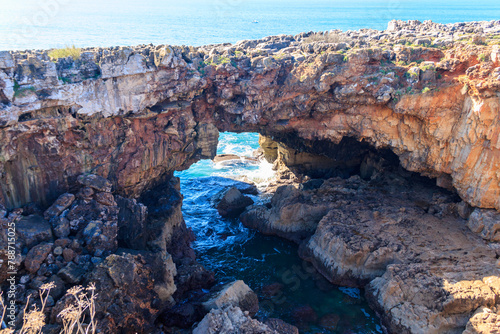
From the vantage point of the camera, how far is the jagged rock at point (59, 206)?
16.2 metres

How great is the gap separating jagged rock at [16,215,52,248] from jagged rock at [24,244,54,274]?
1.69 ft

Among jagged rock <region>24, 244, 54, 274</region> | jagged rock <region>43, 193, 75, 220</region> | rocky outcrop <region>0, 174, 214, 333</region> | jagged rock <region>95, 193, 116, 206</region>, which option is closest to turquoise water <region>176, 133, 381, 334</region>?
rocky outcrop <region>0, 174, 214, 333</region>

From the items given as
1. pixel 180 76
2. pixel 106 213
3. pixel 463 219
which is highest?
pixel 180 76

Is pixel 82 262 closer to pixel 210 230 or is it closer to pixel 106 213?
pixel 106 213

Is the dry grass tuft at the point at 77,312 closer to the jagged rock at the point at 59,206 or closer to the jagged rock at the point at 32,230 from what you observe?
the jagged rock at the point at 32,230

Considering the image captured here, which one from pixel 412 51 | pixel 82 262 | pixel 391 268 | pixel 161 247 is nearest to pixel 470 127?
pixel 412 51

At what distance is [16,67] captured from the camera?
15.4 metres

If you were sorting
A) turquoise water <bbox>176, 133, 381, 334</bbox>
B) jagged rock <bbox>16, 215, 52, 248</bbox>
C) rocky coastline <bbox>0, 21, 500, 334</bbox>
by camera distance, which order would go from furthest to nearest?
turquoise water <bbox>176, 133, 381, 334</bbox>
rocky coastline <bbox>0, 21, 500, 334</bbox>
jagged rock <bbox>16, 215, 52, 248</bbox>

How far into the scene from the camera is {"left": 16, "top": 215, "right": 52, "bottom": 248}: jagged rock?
14.8 meters

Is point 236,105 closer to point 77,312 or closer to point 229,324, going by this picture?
point 229,324

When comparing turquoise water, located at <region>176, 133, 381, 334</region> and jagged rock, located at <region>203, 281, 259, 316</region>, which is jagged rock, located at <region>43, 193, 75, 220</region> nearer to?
jagged rock, located at <region>203, 281, 259, 316</region>

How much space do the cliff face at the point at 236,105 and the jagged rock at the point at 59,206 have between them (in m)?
1.10

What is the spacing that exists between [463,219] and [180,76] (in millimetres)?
17455

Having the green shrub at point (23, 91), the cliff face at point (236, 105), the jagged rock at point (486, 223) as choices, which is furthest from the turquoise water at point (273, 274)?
the green shrub at point (23, 91)
